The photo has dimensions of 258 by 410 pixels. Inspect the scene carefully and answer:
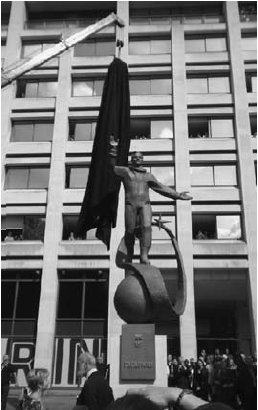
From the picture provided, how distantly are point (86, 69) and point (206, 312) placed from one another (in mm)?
20884

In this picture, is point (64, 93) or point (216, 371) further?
point (64, 93)

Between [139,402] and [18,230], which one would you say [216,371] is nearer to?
[139,402]

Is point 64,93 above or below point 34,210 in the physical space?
above

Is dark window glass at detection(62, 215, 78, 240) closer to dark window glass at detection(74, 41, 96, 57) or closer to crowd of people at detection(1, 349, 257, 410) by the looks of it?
dark window glass at detection(74, 41, 96, 57)

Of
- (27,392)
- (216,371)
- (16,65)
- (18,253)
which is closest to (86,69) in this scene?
(16,65)

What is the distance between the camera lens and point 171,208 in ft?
95.5

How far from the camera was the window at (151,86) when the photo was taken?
32.8m

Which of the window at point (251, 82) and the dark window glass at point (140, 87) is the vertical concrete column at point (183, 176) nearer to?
the dark window glass at point (140, 87)

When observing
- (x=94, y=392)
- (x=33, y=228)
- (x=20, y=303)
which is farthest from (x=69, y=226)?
(x=94, y=392)

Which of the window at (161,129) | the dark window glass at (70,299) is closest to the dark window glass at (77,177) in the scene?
the window at (161,129)

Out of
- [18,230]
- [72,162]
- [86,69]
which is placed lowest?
[18,230]

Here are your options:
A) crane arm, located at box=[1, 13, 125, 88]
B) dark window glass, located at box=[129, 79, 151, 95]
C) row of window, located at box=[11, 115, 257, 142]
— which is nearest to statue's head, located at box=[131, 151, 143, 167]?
row of window, located at box=[11, 115, 257, 142]

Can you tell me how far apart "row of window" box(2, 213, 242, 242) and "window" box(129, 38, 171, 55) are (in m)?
13.7

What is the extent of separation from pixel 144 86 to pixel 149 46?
373cm
